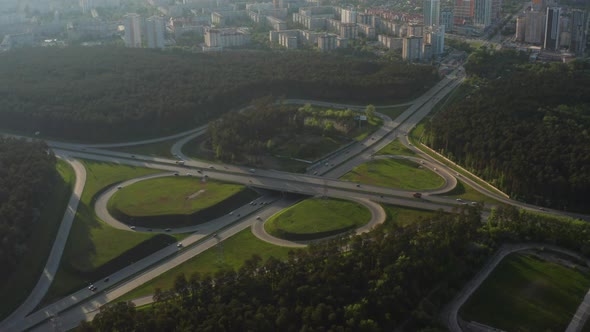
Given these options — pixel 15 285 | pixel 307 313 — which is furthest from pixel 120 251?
pixel 307 313

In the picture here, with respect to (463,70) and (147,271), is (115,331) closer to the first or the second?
(147,271)

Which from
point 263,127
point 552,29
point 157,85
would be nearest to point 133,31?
point 157,85

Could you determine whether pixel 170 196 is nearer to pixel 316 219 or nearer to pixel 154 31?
pixel 316 219

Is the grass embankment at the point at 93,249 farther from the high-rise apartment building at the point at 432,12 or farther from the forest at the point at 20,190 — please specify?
the high-rise apartment building at the point at 432,12

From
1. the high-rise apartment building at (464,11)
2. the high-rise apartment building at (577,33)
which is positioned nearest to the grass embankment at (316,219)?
the high-rise apartment building at (577,33)

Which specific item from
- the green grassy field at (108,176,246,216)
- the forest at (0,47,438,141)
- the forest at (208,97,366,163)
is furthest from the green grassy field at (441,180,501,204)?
the forest at (0,47,438,141)

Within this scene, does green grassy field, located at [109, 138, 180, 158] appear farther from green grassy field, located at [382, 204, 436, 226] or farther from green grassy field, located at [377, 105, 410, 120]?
green grassy field, located at [377, 105, 410, 120]

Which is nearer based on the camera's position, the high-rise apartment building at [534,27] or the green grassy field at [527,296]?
the green grassy field at [527,296]
